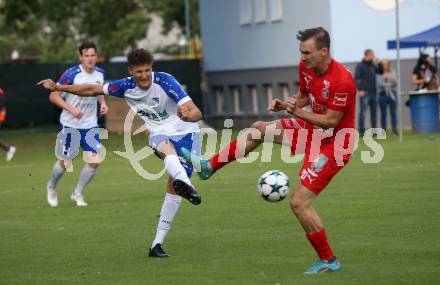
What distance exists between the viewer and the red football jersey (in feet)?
35.6

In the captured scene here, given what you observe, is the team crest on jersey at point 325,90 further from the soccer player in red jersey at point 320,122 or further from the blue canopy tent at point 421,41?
the blue canopy tent at point 421,41

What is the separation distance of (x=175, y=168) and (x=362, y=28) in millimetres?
28014

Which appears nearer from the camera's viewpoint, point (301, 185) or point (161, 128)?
point (301, 185)

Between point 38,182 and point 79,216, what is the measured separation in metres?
6.63

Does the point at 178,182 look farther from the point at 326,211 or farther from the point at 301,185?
the point at 326,211

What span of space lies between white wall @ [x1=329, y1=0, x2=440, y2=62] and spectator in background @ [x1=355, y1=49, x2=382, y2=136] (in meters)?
5.40

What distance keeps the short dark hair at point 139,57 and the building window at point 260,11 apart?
102 ft

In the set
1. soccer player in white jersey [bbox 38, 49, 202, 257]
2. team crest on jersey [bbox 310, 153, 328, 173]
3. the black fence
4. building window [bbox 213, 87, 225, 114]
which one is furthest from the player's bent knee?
building window [bbox 213, 87, 225, 114]

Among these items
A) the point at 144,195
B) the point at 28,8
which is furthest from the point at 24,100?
the point at 144,195

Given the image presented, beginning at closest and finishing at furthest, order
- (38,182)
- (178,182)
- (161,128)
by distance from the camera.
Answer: (178,182)
(161,128)
(38,182)

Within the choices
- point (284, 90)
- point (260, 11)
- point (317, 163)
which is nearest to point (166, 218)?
point (317, 163)

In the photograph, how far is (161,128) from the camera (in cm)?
1273

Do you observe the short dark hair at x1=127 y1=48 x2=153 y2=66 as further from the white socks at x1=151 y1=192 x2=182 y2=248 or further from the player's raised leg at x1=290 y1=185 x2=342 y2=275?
the player's raised leg at x1=290 y1=185 x2=342 y2=275

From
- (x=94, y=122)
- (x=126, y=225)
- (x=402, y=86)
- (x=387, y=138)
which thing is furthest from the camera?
(x=402, y=86)
